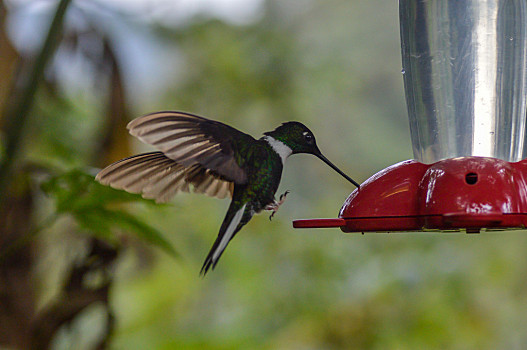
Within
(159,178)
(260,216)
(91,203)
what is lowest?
(260,216)

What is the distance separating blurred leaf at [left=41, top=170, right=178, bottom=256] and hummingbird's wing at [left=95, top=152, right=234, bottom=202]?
0.28 m

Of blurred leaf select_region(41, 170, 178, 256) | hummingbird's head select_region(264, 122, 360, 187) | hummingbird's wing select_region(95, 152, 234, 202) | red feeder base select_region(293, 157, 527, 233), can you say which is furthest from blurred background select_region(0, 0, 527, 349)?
red feeder base select_region(293, 157, 527, 233)

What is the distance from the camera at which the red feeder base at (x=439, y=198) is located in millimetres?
962

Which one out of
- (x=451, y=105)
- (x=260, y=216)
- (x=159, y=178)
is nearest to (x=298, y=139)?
(x=159, y=178)

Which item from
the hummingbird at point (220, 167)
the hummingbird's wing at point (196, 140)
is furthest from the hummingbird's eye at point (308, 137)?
the hummingbird's wing at point (196, 140)

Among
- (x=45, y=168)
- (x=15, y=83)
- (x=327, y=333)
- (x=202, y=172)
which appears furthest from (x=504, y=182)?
(x=327, y=333)

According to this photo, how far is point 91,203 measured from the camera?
142cm

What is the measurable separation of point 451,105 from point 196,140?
0.72m

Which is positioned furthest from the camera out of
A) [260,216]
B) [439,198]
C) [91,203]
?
[260,216]

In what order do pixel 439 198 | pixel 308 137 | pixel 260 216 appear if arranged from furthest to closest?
pixel 260 216, pixel 308 137, pixel 439 198

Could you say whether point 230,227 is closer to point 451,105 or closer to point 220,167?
point 220,167

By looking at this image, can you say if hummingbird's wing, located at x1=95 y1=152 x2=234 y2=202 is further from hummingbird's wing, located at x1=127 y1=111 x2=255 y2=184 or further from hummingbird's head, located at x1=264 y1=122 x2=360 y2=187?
hummingbird's head, located at x1=264 y1=122 x2=360 y2=187

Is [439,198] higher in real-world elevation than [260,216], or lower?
higher

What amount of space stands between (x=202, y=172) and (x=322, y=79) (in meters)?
2.73
